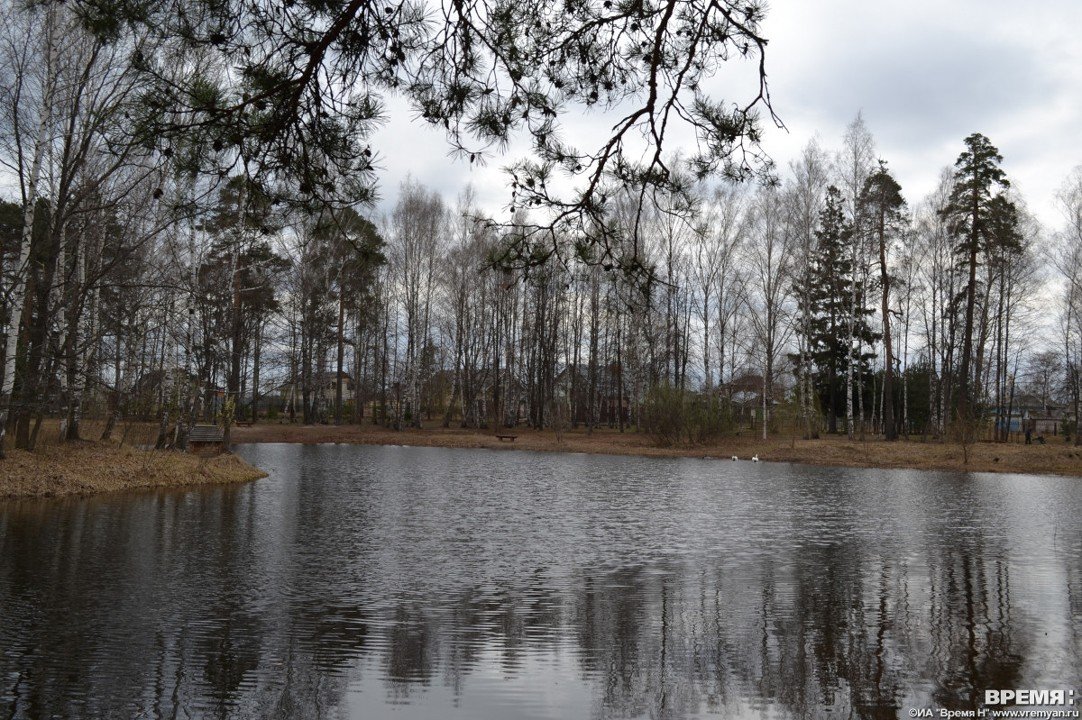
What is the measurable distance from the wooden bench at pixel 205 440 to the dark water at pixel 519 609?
6685 mm

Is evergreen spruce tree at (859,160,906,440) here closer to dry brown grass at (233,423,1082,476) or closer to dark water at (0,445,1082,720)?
dry brown grass at (233,423,1082,476)

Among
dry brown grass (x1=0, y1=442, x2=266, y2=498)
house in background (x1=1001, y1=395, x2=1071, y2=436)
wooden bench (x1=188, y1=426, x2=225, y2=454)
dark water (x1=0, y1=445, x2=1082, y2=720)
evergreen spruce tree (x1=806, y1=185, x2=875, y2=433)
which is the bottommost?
dark water (x1=0, y1=445, x2=1082, y2=720)

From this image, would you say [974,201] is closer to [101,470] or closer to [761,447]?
[761,447]

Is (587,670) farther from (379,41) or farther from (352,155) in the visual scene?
(379,41)

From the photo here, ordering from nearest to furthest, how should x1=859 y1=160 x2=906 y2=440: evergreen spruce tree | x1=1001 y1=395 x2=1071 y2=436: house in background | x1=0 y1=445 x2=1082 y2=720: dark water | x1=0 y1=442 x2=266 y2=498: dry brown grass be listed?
1. x1=0 y1=445 x2=1082 y2=720: dark water
2. x1=0 y1=442 x2=266 y2=498: dry brown grass
3. x1=859 y1=160 x2=906 y2=440: evergreen spruce tree
4. x1=1001 y1=395 x2=1071 y2=436: house in background

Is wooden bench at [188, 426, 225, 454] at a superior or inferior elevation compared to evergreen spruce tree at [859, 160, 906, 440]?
inferior

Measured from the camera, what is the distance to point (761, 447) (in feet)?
110

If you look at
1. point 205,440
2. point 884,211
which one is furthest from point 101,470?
point 884,211

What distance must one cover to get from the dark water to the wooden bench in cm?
668

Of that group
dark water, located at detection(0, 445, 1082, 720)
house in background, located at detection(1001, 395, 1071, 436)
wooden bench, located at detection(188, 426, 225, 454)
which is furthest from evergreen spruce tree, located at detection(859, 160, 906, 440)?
house in background, located at detection(1001, 395, 1071, 436)

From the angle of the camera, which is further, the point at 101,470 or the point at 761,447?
the point at 761,447

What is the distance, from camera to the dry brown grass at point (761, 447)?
2659 centimetres

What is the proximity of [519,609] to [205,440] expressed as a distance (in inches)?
658

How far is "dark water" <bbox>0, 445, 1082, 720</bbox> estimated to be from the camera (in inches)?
186
